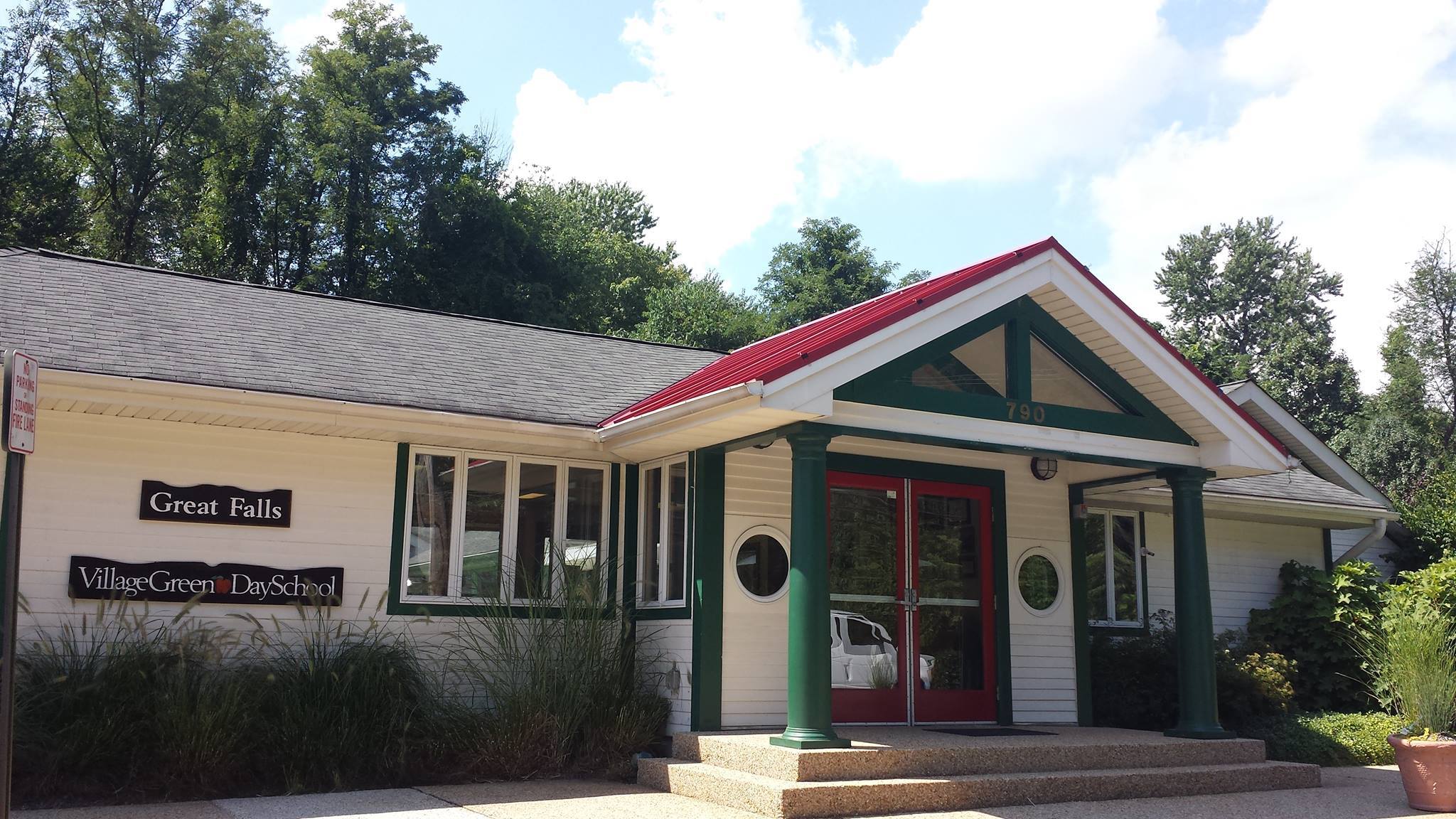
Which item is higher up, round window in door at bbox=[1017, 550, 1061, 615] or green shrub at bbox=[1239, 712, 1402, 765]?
round window in door at bbox=[1017, 550, 1061, 615]

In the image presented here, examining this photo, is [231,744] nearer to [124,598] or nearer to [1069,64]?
[124,598]

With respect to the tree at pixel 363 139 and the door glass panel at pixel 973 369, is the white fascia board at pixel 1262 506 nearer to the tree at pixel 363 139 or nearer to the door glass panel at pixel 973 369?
the door glass panel at pixel 973 369

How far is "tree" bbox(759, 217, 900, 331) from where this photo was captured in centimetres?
3944

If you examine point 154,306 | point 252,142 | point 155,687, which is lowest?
point 155,687

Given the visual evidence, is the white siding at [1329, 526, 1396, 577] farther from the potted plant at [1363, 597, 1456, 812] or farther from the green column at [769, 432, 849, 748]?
the green column at [769, 432, 849, 748]

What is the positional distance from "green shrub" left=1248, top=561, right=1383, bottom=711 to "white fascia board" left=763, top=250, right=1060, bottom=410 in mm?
6382

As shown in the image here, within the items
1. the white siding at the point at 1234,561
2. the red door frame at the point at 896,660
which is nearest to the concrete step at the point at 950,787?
the red door frame at the point at 896,660

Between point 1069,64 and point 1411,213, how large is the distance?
38.3 metres

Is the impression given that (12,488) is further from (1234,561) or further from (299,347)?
(1234,561)

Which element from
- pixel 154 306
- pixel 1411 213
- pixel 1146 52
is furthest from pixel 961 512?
pixel 1411 213

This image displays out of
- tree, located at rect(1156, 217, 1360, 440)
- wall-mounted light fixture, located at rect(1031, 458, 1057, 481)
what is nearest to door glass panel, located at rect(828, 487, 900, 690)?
wall-mounted light fixture, located at rect(1031, 458, 1057, 481)

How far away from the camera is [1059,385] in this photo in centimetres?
1009

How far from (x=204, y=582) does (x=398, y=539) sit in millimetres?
1550

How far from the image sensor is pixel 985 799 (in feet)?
27.5
